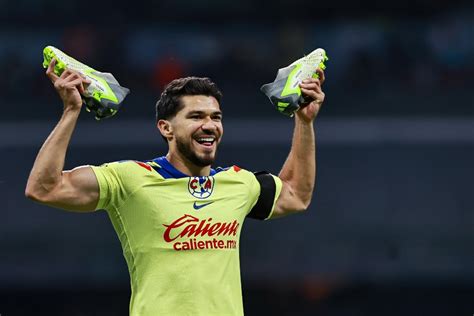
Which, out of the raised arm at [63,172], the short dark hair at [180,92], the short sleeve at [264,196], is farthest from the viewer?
the short sleeve at [264,196]

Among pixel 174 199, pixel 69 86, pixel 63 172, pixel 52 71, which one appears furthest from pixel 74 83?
pixel 174 199

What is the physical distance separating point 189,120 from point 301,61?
0.63m

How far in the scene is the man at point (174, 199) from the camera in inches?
168

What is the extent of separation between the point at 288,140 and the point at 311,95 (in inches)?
232

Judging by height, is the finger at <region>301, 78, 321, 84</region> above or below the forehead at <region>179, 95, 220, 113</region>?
above

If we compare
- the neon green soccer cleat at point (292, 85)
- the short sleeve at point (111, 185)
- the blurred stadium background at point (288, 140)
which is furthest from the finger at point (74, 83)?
the blurred stadium background at point (288, 140)

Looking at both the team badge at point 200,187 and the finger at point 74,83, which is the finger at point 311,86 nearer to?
the team badge at point 200,187

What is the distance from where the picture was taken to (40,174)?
416 centimetres

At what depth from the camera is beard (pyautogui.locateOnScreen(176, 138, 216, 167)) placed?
14.8ft

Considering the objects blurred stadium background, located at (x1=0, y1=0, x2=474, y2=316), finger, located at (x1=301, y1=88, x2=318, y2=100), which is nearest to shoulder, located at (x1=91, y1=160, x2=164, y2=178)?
finger, located at (x1=301, y1=88, x2=318, y2=100)

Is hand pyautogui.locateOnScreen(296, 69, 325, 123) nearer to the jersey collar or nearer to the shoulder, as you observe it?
the jersey collar

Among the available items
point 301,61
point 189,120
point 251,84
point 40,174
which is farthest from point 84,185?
point 251,84

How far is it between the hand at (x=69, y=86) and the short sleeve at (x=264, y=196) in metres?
0.91

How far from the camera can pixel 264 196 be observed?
477cm
